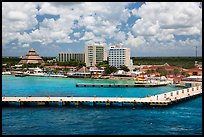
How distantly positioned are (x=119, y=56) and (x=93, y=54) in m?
5.77

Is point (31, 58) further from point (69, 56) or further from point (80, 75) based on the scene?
point (80, 75)

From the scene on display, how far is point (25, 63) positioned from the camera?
42562mm

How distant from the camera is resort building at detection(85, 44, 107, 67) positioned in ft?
130

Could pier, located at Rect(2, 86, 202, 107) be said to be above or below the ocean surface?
above

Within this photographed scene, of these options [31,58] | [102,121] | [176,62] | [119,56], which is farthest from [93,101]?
[31,58]

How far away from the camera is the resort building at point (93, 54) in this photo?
130 feet

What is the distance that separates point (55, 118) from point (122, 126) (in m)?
2.34

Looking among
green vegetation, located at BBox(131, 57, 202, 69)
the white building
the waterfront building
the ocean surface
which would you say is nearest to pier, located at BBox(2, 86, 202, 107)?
the ocean surface

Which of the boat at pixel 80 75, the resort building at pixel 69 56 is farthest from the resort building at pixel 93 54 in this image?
the boat at pixel 80 75

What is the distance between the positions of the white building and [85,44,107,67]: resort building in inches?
182

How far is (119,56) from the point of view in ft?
115

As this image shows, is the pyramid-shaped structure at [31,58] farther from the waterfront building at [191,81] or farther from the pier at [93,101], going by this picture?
the pier at [93,101]

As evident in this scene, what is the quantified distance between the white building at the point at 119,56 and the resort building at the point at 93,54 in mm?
4633

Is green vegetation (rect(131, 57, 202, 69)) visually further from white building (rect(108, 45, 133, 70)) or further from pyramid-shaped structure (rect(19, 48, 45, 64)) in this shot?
pyramid-shaped structure (rect(19, 48, 45, 64))
